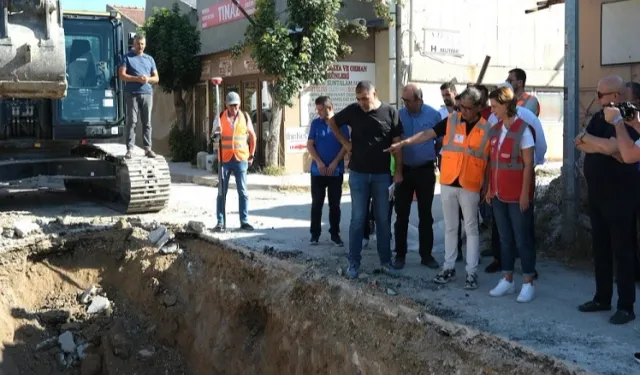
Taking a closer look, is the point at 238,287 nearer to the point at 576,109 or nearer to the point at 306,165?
the point at 576,109

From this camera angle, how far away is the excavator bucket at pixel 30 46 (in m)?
8.39

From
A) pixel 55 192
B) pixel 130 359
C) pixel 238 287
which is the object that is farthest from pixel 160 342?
pixel 55 192

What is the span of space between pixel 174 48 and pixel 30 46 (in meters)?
13.0

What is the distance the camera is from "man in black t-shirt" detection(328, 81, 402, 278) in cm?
672

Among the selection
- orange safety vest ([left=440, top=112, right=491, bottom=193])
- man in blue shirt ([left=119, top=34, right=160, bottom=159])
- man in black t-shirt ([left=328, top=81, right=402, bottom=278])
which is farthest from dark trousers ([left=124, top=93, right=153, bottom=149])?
orange safety vest ([left=440, top=112, right=491, bottom=193])

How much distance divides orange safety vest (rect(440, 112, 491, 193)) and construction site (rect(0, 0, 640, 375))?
3.23 ft

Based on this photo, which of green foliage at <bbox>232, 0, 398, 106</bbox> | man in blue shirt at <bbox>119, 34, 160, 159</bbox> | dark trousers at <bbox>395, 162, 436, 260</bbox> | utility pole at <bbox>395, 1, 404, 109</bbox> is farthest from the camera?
utility pole at <bbox>395, 1, 404, 109</bbox>

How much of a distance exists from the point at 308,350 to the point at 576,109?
379cm

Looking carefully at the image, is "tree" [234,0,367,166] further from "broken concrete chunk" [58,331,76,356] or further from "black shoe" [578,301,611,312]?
"black shoe" [578,301,611,312]

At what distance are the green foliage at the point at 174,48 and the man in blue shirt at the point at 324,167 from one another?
45.5 ft

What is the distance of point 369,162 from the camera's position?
265 inches

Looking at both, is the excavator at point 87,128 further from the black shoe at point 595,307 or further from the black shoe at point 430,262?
the black shoe at point 595,307

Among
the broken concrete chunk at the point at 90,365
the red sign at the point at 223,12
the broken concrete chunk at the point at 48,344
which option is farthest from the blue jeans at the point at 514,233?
the red sign at the point at 223,12

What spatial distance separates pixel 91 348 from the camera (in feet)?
25.2
